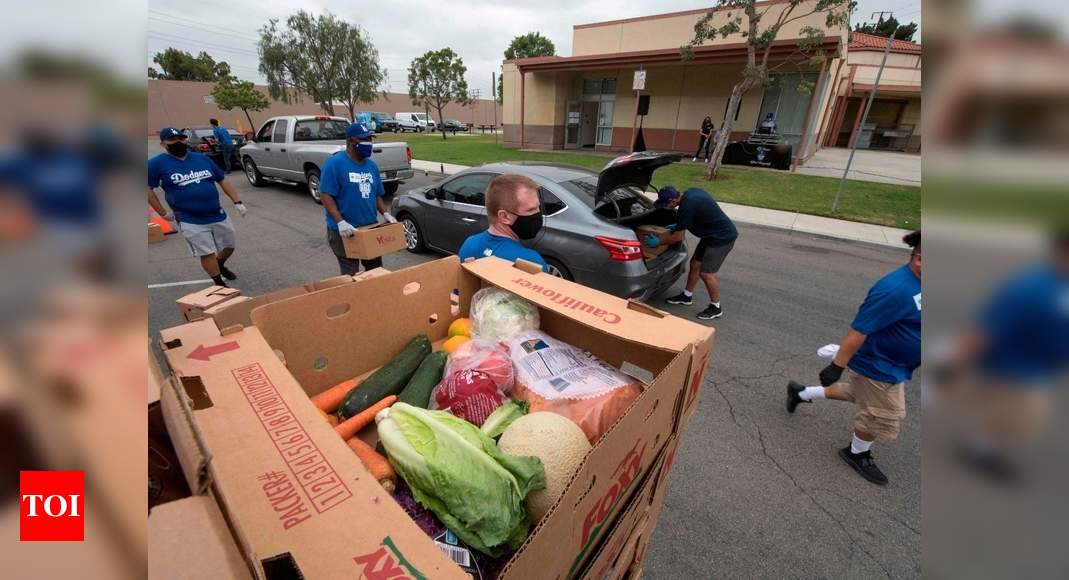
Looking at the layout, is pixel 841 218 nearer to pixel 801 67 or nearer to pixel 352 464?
pixel 801 67

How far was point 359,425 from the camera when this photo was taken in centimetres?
164

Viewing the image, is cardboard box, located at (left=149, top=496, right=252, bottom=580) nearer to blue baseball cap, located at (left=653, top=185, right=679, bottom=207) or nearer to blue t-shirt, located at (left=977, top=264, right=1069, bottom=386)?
blue t-shirt, located at (left=977, top=264, right=1069, bottom=386)

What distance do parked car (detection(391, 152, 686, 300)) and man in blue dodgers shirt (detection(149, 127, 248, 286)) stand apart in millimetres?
2499

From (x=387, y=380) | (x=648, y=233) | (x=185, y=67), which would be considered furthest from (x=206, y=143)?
(x=185, y=67)

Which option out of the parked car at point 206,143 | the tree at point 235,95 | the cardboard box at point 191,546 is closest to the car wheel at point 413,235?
the cardboard box at point 191,546

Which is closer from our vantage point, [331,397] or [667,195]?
[331,397]

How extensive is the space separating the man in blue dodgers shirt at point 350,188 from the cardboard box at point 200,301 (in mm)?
1881

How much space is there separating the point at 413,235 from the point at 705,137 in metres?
14.4

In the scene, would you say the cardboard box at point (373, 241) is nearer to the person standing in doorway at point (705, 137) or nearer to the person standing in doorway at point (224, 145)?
the person standing in doorway at point (224, 145)

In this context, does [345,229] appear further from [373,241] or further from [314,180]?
[314,180]

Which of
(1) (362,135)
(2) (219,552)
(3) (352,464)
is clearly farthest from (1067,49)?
(1) (362,135)

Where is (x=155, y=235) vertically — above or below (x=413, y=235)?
above

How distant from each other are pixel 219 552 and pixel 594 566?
1001 millimetres

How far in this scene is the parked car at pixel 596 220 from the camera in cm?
433
